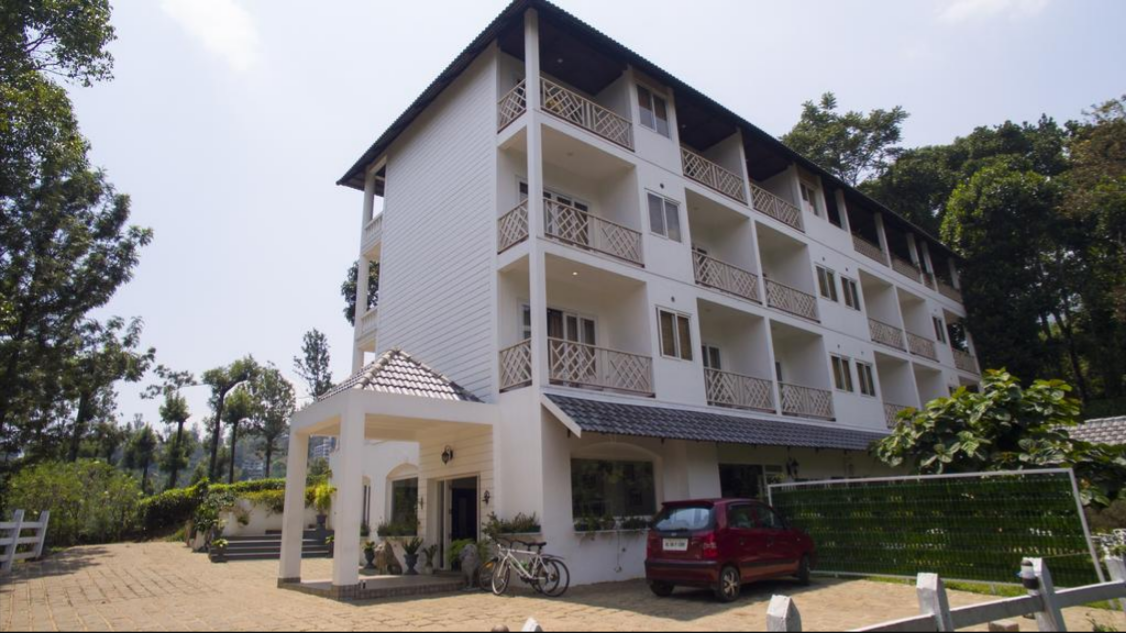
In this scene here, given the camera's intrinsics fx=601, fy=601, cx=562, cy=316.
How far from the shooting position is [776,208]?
1902 centimetres

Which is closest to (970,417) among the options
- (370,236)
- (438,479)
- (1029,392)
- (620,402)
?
(1029,392)

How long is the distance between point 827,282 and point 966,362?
11.5 m

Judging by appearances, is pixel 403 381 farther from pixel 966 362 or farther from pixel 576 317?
pixel 966 362

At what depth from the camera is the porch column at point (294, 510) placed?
35.1ft

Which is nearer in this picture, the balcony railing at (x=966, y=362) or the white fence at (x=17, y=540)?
the white fence at (x=17, y=540)

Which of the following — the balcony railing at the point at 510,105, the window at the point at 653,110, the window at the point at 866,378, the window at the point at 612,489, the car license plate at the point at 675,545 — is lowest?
the car license plate at the point at 675,545

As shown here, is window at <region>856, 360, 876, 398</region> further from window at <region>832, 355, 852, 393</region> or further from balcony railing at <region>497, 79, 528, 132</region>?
balcony railing at <region>497, 79, 528, 132</region>

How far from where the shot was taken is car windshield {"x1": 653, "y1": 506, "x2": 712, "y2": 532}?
852cm

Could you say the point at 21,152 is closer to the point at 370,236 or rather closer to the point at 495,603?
the point at 370,236

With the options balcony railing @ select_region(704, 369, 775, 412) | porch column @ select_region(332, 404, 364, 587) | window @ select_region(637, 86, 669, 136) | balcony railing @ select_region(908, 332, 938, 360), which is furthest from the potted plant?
balcony railing @ select_region(908, 332, 938, 360)

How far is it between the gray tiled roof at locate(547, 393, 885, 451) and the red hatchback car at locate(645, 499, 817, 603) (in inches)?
72.5

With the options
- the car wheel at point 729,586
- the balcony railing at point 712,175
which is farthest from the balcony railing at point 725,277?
the car wheel at point 729,586

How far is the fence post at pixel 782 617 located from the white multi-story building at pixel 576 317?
5.94 metres

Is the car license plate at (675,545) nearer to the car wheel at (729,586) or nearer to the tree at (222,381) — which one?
the car wheel at (729,586)
